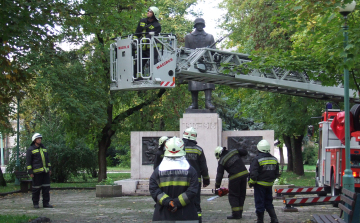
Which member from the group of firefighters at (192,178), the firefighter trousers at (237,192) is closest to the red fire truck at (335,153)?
the group of firefighters at (192,178)

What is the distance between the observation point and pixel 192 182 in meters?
6.46

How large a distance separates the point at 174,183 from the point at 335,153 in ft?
28.8

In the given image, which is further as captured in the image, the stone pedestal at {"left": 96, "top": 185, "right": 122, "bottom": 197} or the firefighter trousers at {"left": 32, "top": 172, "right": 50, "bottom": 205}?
the stone pedestal at {"left": 96, "top": 185, "right": 122, "bottom": 197}

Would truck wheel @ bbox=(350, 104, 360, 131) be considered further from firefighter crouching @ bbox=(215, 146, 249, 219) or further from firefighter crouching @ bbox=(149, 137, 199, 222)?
firefighter crouching @ bbox=(149, 137, 199, 222)

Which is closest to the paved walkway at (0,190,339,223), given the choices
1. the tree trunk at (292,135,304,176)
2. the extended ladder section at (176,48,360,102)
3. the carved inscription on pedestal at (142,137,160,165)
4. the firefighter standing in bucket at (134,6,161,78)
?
the carved inscription on pedestal at (142,137,160,165)

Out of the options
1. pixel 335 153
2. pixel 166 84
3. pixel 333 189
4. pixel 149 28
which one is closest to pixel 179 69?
pixel 166 84

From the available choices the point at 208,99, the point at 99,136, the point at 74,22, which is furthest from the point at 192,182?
the point at 99,136

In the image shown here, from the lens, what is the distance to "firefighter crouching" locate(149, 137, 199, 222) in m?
6.43

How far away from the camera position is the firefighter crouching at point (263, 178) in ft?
32.6

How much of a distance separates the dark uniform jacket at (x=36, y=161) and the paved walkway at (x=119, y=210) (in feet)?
3.39

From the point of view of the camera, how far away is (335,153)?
14.1m

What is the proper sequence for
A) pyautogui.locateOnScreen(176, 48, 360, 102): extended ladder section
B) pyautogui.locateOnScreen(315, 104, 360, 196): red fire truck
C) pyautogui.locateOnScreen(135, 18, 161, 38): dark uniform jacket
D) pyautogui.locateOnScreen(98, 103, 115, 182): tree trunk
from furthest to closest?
pyautogui.locateOnScreen(98, 103, 115, 182): tree trunk, pyautogui.locateOnScreen(176, 48, 360, 102): extended ladder section, pyautogui.locateOnScreen(135, 18, 161, 38): dark uniform jacket, pyautogui.locateOnScreen(315, 104, 360, 196): red fire truck

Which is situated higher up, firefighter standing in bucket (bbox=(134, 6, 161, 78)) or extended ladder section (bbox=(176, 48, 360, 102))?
firefighter standing in bucket (bbox=(134, 6, 161, 78))

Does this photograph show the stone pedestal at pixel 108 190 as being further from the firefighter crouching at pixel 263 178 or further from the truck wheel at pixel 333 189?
the firefighter crouching at pixel 263 178
